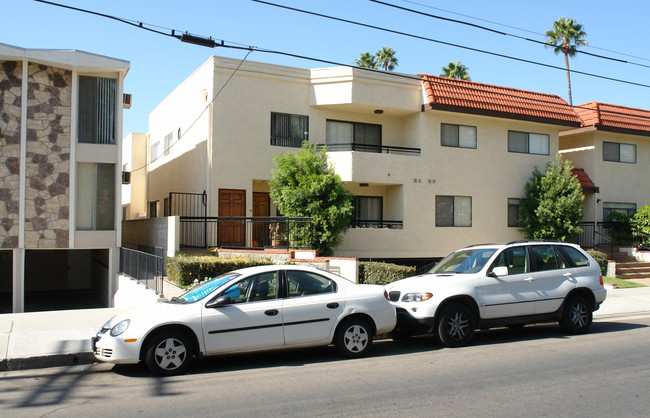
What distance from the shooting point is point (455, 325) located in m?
9.67

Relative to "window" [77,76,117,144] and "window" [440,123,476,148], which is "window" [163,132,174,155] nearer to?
"window" [77,76,117,144]

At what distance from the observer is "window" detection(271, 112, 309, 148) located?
69.1 feet

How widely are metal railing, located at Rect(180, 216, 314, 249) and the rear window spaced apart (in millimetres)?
8461

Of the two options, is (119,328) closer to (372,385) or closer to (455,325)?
(372,385)

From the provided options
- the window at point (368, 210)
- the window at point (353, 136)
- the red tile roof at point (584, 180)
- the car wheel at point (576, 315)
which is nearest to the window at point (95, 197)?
the window at point (353, 136)

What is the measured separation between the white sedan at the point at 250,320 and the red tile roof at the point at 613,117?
1986 cm

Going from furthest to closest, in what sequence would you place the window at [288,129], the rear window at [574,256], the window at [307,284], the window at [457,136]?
the window at [457,136] → the window at [288,129] → the rear window at [574,256] → the window at [307,284]

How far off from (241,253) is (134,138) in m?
16.1

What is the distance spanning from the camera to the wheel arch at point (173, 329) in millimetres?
7766

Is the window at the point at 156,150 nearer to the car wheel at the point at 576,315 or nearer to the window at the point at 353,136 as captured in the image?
the window at the point at 353,136

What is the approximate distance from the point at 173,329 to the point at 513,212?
19044mm

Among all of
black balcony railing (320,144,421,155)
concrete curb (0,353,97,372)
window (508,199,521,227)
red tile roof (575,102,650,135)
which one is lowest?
concrete curb (0,353,97,372)

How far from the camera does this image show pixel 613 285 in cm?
1903

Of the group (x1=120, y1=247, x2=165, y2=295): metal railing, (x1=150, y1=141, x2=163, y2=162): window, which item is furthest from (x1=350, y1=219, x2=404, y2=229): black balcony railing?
(x1=150, y1=141, x2=163, y2=162): window
